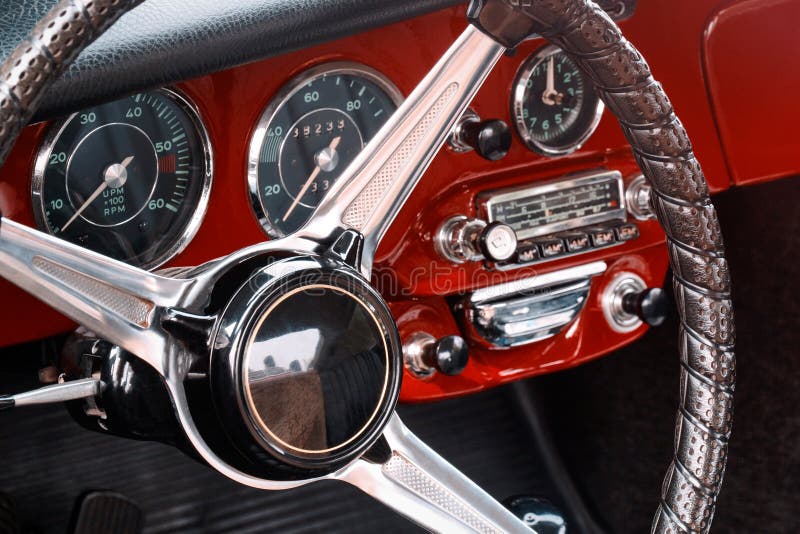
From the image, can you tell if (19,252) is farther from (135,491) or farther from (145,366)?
(135,491)

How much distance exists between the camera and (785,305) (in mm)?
1759

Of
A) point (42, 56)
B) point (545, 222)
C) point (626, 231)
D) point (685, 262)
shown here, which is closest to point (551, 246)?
point (545, 222)

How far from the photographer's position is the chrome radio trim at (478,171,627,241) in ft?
4.65

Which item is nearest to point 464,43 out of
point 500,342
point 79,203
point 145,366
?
point 145,366

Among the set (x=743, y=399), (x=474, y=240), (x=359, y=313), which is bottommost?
(x=743, y=399)

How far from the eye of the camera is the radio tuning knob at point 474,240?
1.33 m

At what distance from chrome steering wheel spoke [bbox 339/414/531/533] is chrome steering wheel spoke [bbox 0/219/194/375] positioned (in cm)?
23

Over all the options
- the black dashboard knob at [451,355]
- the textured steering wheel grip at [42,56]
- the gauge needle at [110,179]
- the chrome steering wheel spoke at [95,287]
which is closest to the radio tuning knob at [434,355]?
the black dashboard knob at [451,355]

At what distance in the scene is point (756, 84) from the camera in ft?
5.19

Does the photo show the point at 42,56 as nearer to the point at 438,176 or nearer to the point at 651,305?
the point at 438,176

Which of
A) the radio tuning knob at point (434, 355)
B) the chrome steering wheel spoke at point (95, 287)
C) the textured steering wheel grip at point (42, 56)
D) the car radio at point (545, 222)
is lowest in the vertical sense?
the radio tuning knob at point (434, 355)

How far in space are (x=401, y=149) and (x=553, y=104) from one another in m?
0.62

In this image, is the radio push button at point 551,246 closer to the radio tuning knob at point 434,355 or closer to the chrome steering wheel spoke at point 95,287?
the radio tuning knob at point 434,355

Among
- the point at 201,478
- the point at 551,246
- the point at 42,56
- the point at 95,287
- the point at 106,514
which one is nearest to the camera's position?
the point at 42,56
